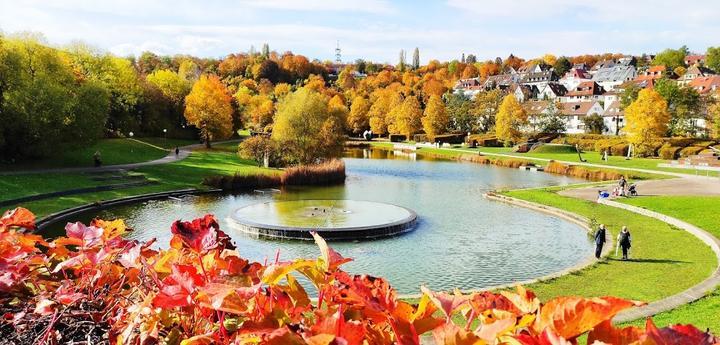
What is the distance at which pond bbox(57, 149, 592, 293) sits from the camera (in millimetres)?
16938

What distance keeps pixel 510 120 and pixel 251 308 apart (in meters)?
68.7

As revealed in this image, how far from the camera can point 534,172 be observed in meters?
45.3

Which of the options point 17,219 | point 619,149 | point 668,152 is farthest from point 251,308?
point 619,149

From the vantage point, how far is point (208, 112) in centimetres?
5375

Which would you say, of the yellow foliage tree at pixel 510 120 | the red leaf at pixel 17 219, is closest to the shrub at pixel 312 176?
the red leaf at pixel 17 219

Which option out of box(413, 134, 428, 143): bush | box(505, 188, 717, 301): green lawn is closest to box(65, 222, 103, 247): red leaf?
box(505, 188, 717, 301): green lawn

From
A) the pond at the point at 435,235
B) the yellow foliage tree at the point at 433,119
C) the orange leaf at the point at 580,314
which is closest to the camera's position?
the orange leaf at the point at 580,314

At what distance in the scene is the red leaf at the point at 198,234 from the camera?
2266 millimetres

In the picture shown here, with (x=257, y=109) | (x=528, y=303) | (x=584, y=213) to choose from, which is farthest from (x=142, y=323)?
(x=257, y=109)

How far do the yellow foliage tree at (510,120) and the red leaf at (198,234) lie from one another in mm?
67527

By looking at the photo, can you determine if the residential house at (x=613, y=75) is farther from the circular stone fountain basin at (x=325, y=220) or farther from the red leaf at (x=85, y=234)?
the red leaf at (x=85, y=234)

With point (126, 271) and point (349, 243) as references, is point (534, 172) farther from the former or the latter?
point (126, 271)

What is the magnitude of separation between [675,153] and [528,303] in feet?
190

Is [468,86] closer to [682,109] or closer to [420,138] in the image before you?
[420,138]
